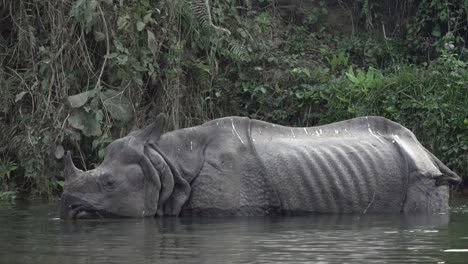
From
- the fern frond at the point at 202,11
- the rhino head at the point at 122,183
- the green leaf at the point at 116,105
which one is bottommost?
the rhino head at the point at 122,183

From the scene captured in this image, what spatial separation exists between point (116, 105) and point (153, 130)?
292cm

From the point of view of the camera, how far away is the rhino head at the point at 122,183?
460 inches

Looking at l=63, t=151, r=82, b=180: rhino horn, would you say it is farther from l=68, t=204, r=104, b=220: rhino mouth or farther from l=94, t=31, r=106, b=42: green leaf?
l=94, t=31, r=106, b=42: green leaf

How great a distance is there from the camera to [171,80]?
1548 cm

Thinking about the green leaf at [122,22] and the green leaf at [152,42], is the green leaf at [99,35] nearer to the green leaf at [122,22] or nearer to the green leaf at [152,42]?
the green leaf at [122,22]

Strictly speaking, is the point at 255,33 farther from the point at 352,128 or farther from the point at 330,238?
the point at 330,238

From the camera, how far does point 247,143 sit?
12281 mm

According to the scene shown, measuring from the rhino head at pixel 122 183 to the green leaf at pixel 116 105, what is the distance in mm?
2858

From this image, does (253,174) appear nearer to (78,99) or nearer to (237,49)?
(78,99)

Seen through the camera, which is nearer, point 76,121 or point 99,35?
point 76,121

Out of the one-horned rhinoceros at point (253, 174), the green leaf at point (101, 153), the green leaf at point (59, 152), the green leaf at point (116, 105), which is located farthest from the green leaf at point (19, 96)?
the one-horned rhinoceros at point (253, 174)

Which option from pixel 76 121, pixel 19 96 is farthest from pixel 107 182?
pixel 19 96

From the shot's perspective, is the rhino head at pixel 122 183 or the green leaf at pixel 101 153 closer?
the rhino head at pixel 122 183

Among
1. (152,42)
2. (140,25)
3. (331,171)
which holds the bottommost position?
(331,171)
